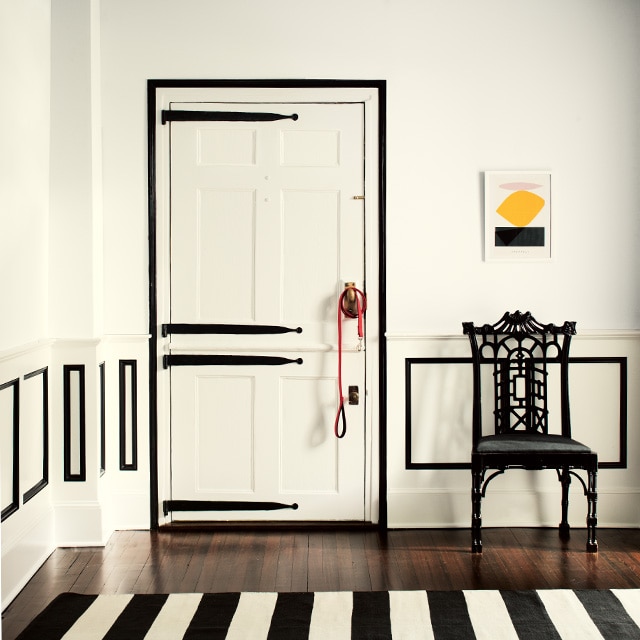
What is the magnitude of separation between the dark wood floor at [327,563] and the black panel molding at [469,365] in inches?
12.9

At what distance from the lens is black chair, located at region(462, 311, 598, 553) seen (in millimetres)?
3566

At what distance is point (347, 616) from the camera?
284 centimetres

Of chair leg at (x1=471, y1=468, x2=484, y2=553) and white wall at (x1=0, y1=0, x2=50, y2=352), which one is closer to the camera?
white wall at (x1=0, y1=0, x2=50, y2=352)

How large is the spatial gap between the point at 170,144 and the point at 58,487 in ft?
5.76

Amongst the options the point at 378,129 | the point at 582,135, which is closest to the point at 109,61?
the point at 378,129

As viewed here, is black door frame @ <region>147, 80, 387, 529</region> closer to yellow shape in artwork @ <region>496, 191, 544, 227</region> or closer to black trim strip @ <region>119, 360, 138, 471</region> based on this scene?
black trim strip @ <region>119, 360, 138, 471</region>

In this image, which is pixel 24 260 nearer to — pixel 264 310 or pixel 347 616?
pixel 264 310

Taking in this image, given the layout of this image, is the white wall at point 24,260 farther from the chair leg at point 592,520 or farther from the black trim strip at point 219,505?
the chair leg at point 592,520

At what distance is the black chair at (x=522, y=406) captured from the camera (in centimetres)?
357

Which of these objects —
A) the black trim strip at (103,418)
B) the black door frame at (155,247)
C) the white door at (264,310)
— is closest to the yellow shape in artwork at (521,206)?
the black door frame at (155,247)

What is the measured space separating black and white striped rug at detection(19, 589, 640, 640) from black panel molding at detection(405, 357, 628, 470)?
3.25ft

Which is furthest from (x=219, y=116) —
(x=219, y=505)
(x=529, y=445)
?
(x=529, y=445)

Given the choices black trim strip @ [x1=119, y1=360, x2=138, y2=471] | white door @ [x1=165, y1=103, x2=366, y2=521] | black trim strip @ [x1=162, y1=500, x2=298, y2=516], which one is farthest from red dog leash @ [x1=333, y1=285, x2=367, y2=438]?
black trim strip @ [x1=119, y1=360, x2=138, y2=471]

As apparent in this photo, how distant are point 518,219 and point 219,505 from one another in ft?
6.86
